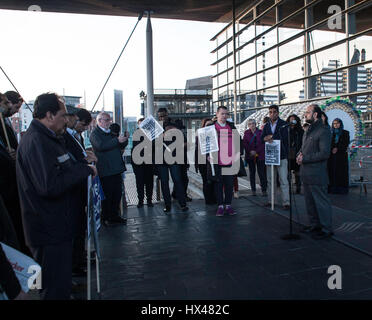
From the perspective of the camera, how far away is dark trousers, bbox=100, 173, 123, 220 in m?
5.52

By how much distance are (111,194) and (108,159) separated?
2.06 ft

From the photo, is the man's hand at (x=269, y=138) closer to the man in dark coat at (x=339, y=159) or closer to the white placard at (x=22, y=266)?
the man in dark coat at (x=339, y=159)

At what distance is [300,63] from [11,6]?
11.0 m

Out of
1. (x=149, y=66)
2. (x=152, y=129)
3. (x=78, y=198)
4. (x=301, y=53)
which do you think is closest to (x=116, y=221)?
(x=152, y=129)

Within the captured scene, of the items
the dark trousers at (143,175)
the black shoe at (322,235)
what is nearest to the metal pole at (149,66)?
the dark trousers at (143,175)

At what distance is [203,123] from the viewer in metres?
6.76

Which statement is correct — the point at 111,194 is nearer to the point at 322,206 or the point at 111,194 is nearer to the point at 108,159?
the point at 108,159

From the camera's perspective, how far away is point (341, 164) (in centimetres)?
746

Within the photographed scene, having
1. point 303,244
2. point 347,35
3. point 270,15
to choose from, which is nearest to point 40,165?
point 303,244

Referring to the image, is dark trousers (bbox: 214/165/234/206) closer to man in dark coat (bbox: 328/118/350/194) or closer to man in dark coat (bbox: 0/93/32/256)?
man in dark coat (bbox: 328/118/350/194)

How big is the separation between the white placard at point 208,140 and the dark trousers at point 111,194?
65.3 inches

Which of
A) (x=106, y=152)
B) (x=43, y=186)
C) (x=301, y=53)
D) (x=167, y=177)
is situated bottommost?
(x=167, y=177)

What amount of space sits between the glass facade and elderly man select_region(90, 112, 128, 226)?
8494 mm

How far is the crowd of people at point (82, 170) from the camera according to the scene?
2.18 m
